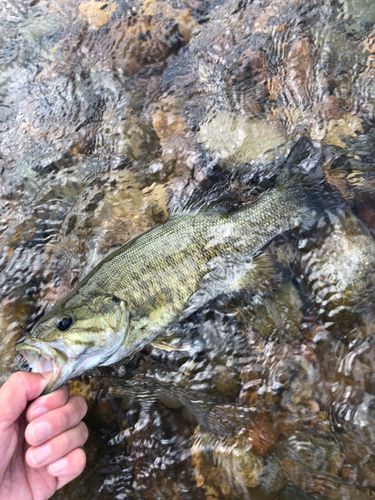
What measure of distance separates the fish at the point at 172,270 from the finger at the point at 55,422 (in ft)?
0.85

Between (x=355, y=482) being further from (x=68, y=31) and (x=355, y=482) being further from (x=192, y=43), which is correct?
(x=68, y=31)

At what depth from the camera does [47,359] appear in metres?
2.55

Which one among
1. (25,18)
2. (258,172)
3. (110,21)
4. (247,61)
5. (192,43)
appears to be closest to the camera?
(258,172)

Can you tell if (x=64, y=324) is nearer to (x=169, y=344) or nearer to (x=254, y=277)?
(x=169, y=344)

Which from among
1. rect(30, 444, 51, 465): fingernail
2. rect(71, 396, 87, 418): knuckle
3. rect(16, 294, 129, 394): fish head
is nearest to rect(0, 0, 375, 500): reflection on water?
rect(16, 294, 129, 394): fish head

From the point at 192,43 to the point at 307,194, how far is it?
304cm

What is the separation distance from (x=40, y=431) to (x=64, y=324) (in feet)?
2.51

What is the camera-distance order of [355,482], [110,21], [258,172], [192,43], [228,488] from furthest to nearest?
[110,21] → [192,43] → [258,172] → [228,488] → [355,482]

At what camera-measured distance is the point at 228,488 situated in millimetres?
2834

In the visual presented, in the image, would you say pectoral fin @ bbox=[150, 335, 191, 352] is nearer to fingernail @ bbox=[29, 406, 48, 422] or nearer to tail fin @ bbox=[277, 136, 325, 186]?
fingernail @ bbox=[29, 406, 48, 422]

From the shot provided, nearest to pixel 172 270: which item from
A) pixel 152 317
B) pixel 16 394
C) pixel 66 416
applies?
pixel 152 317

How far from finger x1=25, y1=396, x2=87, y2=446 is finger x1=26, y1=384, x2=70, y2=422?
4 cm

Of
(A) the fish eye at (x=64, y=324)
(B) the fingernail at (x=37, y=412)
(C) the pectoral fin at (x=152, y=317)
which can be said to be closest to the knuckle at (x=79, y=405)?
(B) the fingernail at (x=37, y=412)

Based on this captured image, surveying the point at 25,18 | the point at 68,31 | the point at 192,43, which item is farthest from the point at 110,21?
the point at 25,18
